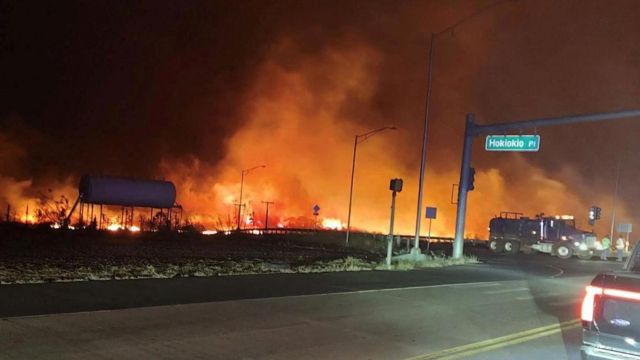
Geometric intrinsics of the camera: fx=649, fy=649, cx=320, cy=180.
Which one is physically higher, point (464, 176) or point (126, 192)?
point (464, 176)

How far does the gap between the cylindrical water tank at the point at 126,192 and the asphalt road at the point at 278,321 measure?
31.7 m

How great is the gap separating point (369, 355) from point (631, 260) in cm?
359

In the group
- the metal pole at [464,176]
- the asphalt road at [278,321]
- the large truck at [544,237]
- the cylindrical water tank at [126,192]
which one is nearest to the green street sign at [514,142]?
the metal pole at [464,176]

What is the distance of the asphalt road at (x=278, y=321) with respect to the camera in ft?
28.2

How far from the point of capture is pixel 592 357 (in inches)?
263

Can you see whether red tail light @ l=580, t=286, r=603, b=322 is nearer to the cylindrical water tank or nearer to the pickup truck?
the pickup truck

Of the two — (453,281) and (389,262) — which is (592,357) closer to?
(453,281)

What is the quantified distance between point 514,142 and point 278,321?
19.3 metres

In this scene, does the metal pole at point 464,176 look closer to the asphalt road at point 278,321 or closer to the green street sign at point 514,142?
the green street sign at point 514,142

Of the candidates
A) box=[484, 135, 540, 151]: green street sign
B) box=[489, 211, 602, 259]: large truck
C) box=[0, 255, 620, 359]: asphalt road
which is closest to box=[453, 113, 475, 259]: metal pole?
box=[484, 135, 540, 151]: green street sign

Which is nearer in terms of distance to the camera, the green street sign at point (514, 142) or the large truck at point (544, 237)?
the green street sign at point (514, 142)

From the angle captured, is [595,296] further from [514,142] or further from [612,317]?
[514,142]

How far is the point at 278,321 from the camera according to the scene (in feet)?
35.6

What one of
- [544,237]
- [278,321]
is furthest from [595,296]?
[544,237]
